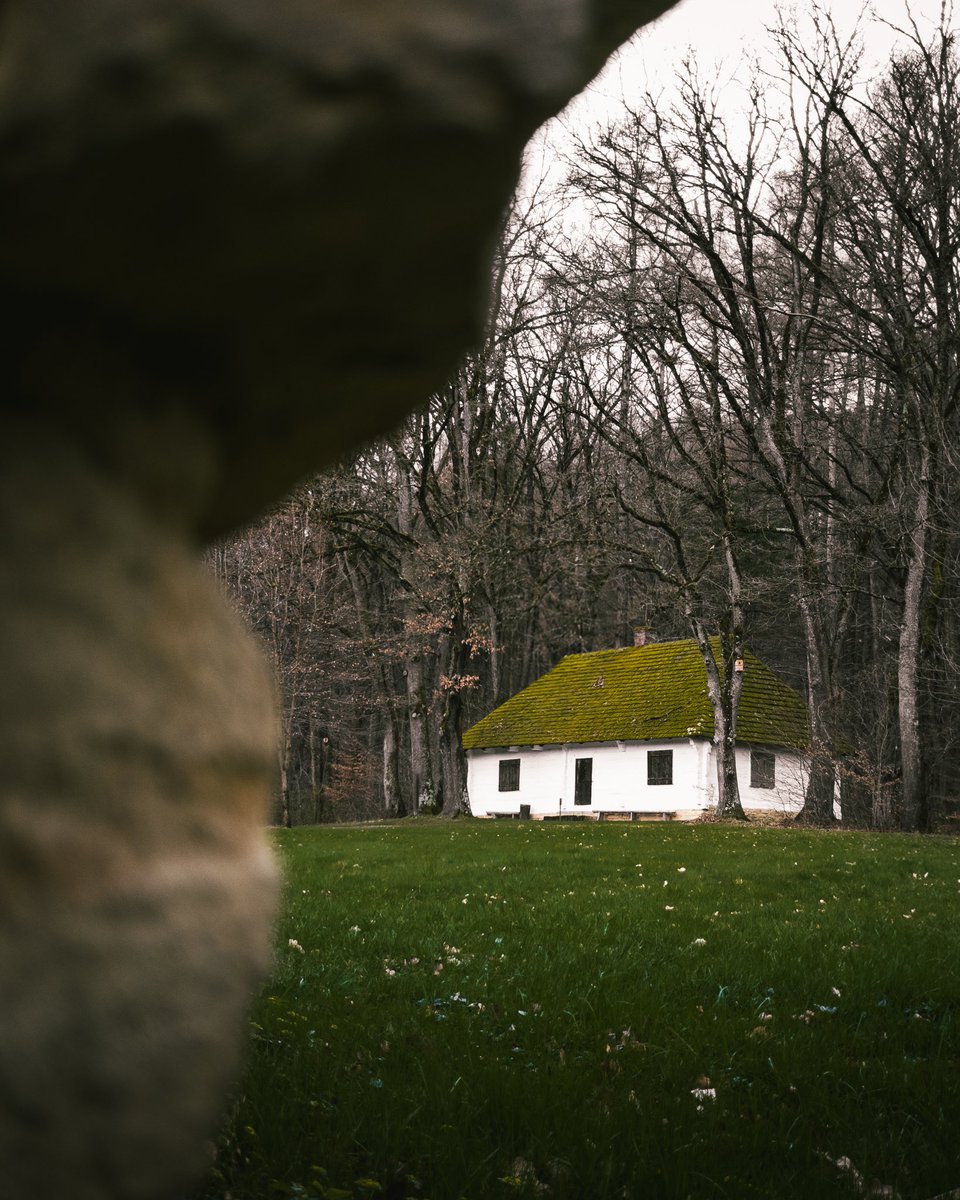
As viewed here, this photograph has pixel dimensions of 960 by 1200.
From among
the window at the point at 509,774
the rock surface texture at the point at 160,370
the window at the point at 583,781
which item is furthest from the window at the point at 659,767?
the rock surface texture at the point at 160,370

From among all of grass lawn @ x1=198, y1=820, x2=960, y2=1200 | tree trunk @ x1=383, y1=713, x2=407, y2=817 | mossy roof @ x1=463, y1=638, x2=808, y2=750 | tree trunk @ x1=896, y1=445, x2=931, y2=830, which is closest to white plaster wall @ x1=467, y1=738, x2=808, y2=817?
mossy roof @ x1=463, y1=638, x2=808, y2=750

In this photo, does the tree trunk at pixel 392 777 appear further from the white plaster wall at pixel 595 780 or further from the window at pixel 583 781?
the window at pixel 583 781

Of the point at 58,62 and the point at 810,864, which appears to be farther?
the point at 810,864

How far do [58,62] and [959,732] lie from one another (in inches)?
1314

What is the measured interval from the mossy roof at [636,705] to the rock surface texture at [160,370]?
36.6 metres

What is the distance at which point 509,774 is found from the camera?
149 feet

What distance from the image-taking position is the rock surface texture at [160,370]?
829mm

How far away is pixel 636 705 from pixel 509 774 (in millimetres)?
6373

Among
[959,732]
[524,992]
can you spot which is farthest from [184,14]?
[959,732]

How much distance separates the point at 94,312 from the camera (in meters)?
0.92

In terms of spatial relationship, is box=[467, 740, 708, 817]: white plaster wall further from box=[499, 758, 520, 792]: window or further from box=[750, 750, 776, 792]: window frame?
box=[750, 750, 776, 792]: window frame

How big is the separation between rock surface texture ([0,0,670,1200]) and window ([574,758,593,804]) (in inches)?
1666

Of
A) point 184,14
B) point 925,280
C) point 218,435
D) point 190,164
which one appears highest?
point 925,280

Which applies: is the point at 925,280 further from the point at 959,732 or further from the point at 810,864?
the point at 810,864
